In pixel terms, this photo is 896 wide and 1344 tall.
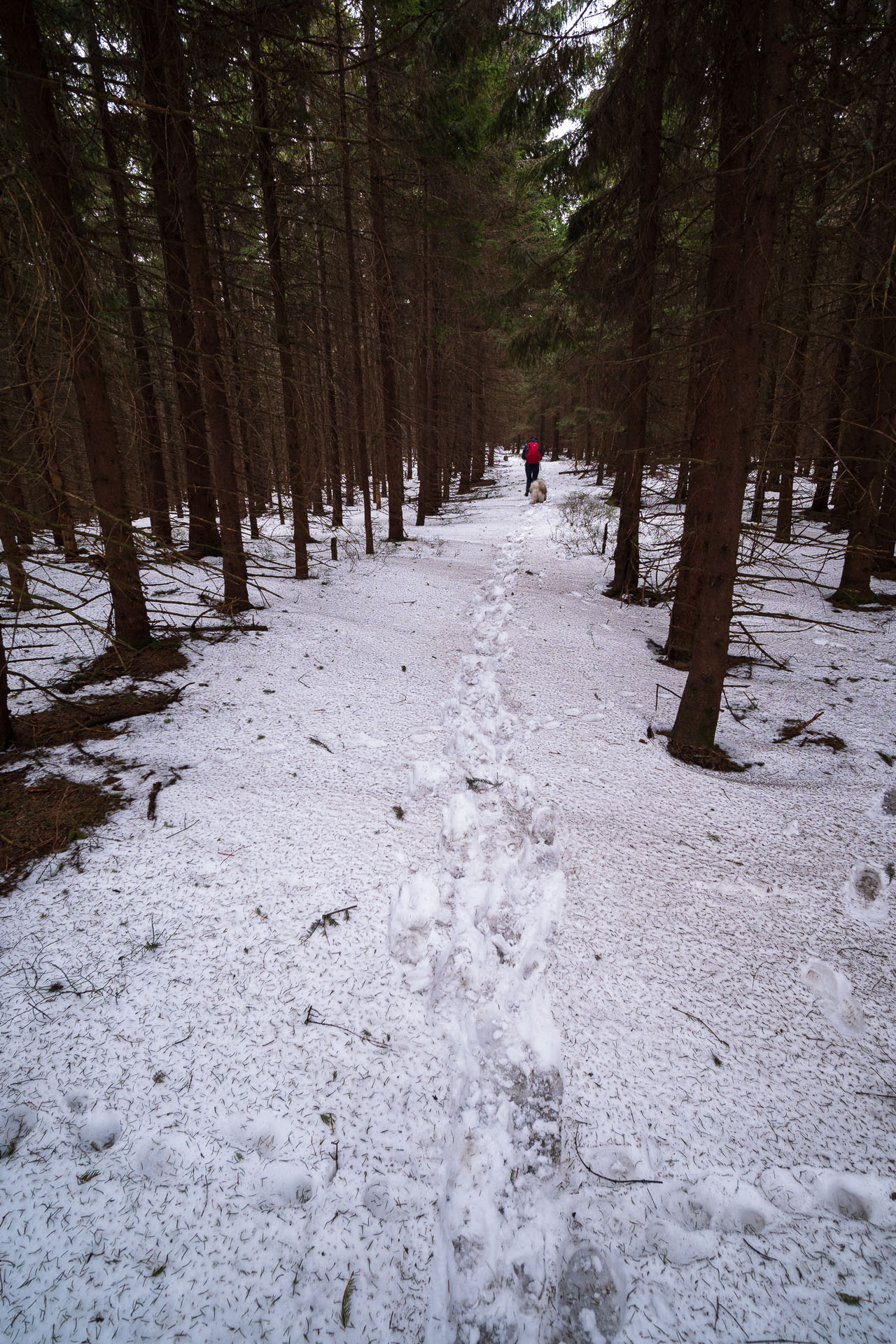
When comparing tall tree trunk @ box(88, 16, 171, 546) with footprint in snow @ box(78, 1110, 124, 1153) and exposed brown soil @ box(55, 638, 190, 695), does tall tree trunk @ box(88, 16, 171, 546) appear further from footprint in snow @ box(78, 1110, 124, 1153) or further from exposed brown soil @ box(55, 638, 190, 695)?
footprint in snow @ box(78, 1110, 124, 1153)

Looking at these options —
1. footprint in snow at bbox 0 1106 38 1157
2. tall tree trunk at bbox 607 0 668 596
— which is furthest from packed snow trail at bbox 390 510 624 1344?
tall tree trunk at bbox 607 0 668 596

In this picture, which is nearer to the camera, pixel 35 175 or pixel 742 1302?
pixel 742 1302

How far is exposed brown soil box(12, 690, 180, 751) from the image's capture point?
3.23 meters

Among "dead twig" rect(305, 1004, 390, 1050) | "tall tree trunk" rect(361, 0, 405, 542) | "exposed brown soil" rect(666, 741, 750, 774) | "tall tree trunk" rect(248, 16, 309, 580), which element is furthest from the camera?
"tall tree trunk" rect(361, 0, 405, 542)

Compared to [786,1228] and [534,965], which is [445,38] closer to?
[534,965]

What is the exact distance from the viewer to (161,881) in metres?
2.37

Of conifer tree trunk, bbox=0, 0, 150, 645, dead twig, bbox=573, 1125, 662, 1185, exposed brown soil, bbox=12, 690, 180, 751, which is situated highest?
conifer tree trunk, bbox=0, 0, 150, 645

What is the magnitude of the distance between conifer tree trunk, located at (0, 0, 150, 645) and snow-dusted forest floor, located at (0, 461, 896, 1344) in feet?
5.70

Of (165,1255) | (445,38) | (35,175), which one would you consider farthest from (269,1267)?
(445,38)

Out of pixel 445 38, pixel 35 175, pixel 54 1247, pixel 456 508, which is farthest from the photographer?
pixel 456 508

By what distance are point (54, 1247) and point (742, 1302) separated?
1792 millimetres

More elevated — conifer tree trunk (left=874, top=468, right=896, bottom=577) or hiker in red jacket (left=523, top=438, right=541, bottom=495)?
hiker in red jacket (left=523, top=438, right=541, bottom=495)

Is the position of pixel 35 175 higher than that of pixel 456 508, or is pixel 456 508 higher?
pixel 35 175

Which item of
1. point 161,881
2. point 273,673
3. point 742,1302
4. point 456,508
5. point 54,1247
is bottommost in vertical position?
point 742,1302
